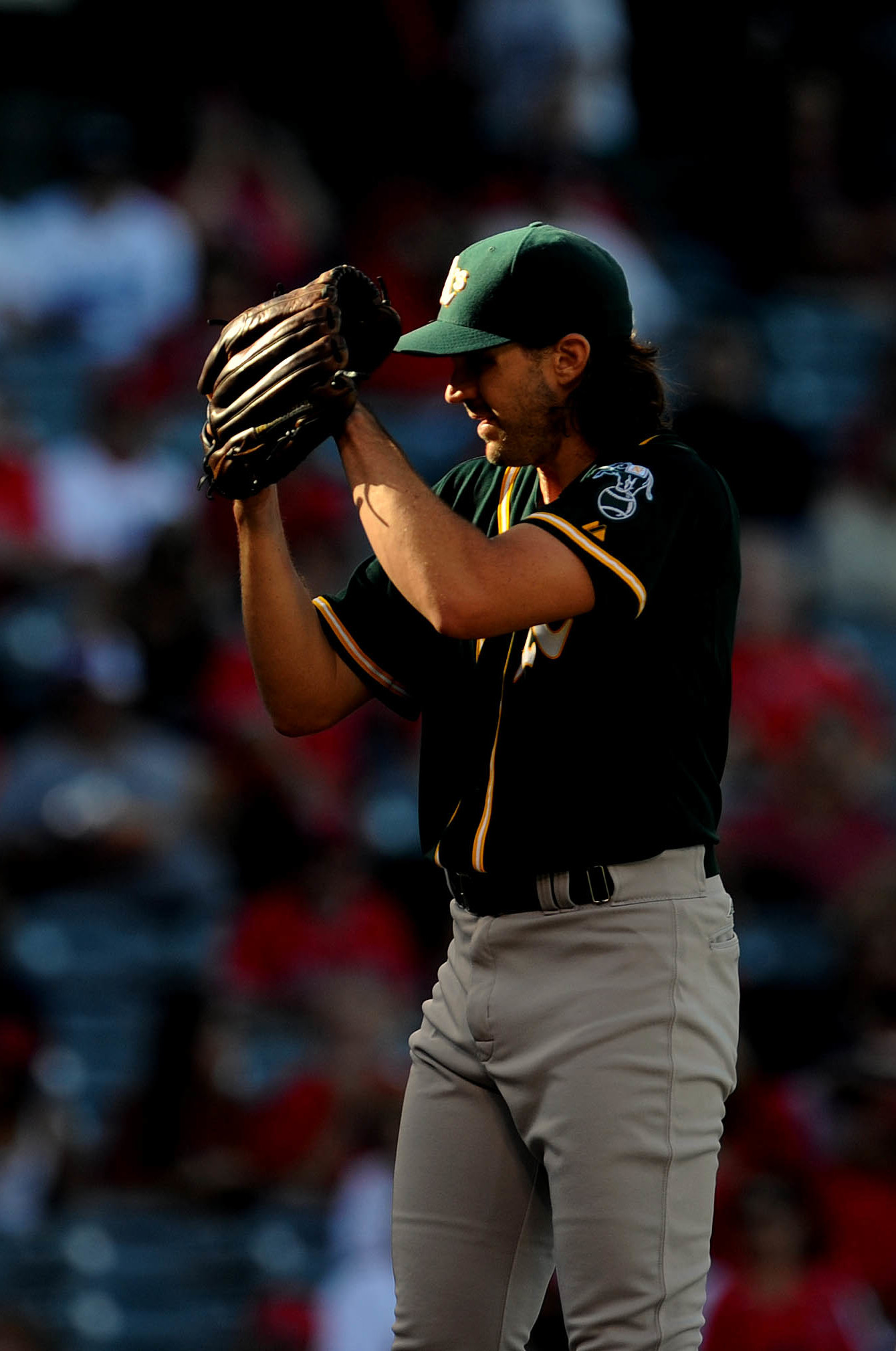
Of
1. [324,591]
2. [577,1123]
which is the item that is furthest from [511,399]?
[324,591]

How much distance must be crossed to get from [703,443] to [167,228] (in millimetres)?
2079

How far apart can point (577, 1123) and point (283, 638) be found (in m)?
0.76

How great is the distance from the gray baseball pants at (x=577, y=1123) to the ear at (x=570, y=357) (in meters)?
0.62

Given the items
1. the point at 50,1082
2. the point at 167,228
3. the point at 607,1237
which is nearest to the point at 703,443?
the point at 167,228

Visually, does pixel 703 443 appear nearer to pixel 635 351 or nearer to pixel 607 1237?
pixel 635 351

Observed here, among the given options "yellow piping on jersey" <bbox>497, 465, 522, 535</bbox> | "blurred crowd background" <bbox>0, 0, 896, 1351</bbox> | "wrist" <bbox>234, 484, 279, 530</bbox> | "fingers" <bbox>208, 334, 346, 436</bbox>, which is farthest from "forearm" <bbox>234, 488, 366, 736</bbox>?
"blurred crowd background" <bbox>0, 0, 896, 1351</bbox>

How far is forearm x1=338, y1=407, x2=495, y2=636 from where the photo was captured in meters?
2.20

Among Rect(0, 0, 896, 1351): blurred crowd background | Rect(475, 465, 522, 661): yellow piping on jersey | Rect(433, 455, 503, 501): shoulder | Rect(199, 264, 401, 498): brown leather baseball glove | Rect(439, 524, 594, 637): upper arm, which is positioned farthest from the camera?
Rect(0, 0, 896, 1351): blurred crowd background

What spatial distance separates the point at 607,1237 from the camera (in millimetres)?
2189

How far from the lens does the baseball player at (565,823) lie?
7.27 ft

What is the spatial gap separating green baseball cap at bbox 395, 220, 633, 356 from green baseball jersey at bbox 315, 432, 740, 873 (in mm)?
185

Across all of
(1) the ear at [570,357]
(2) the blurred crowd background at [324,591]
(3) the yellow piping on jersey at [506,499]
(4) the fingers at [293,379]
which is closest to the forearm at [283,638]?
(4) the fingers at [293,379]

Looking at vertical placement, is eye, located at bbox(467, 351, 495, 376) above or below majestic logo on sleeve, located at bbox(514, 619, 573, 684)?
above

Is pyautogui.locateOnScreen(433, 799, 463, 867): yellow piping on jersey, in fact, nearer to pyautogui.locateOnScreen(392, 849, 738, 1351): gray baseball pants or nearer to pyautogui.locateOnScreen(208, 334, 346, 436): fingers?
pyautogui.locateOnScreen(392, 849, 738, 1351): gray baseball pants
